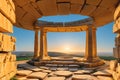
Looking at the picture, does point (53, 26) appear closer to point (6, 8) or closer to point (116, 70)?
point (116, 70)

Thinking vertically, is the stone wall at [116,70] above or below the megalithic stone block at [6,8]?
below

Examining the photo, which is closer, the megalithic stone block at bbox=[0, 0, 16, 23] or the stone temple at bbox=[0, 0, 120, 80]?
the megalithic stone block at bbox=[0, 0, 16, 23]

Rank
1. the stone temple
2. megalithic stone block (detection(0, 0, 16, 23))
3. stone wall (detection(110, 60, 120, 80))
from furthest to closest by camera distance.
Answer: stone wall (detection(110, 60, 120, 80))
the stone temple
megalithic stone block (detection(0, 0, 16, 23))

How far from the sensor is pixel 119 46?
483cm

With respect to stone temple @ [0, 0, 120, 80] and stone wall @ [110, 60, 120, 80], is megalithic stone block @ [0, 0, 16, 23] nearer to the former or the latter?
stone temple @ [0, 0, 120, 80]

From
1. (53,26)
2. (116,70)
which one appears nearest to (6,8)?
(116,70)

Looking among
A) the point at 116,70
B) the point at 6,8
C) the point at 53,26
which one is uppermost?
the point at 53,26

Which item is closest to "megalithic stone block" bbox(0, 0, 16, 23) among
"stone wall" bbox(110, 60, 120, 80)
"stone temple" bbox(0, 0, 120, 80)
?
"stone temple" bbox(0, 0, 120, 80)

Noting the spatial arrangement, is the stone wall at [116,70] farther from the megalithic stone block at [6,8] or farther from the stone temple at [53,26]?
the megalithic stone block at [6,8]

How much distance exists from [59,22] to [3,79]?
349 inches

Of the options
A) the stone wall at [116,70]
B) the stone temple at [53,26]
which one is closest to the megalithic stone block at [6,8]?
the stone temple at [53,26]

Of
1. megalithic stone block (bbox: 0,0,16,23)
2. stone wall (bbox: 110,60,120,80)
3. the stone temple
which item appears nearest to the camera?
megalithic stone block (bbox: 0,0,16,23)

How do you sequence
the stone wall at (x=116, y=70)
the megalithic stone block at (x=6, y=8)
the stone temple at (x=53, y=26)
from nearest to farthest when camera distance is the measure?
the megalithic stone block at (x=6, y=8)
the stone temple at (x=53, y=26)
the stone wall at (x=116, y=70)

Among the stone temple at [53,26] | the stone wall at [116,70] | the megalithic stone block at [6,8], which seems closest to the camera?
the megalithic stone block at [6,8]
